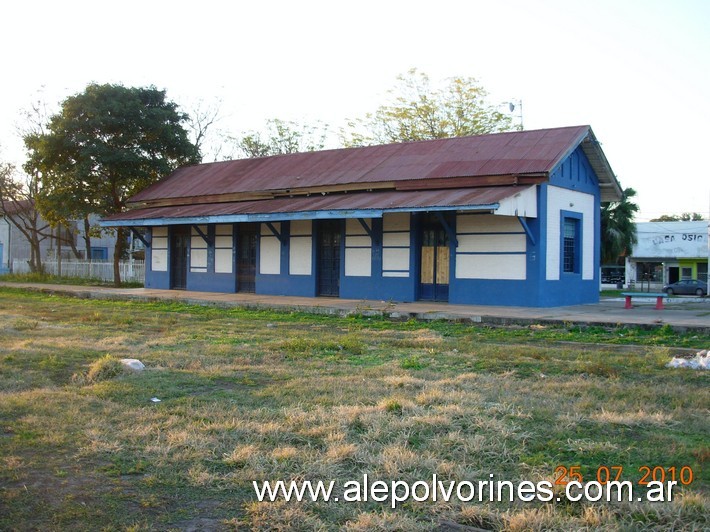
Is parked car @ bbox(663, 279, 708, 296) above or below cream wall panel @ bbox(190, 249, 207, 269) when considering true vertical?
below

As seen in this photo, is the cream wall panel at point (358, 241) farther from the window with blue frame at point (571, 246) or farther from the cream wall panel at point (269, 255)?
the window with blue frame at point (571, 246)

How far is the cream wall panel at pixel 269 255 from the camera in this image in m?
24.8

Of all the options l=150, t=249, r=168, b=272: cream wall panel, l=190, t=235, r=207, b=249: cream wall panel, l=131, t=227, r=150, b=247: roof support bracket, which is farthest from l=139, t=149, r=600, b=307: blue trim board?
l=150, t=249, r=168, b=272: cream wall panel

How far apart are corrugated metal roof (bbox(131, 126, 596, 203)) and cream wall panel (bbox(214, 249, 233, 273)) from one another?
220 centimetres

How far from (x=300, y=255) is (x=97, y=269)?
16.6 meters

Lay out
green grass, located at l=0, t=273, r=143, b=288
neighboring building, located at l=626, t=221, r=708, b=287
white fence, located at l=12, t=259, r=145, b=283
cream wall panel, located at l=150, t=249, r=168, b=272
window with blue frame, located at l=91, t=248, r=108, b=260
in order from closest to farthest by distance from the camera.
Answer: cream wall panel, located at l=150, t=249, r=168, b=272, green grass, located at l=0, t=273, r=143, b=288, white fence, located at l=12, t=259, r=145, b=283, neighboring building, located at l=626, t=221, r=708, b=287, window with blue frame, located at l=91, t=248, r=108, b=260

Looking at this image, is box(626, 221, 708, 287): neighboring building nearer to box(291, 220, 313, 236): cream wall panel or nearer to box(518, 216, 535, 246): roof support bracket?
box(291, 220, 313, 236): cream wall panel

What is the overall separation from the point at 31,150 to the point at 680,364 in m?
28.4

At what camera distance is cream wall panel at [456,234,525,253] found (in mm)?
19531

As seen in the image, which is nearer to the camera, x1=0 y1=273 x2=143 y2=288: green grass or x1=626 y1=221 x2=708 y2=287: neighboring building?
x1=0 y1=273 x2=143 y2=288: green grass

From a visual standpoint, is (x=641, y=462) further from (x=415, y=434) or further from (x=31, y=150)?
(x=31, y=150)

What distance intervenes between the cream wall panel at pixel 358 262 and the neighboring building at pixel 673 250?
33.4 m

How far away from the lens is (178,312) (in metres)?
19.1

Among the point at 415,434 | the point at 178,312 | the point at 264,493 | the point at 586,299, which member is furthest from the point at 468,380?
the point at 586,299
